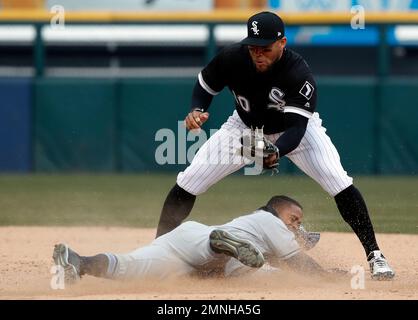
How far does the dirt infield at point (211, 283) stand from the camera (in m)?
5.12

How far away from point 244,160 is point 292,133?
0.40m

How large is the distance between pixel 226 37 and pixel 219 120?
1844 mm

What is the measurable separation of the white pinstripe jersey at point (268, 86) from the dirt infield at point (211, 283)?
0.93 m

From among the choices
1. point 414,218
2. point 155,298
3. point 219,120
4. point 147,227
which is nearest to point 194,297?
point 155,298

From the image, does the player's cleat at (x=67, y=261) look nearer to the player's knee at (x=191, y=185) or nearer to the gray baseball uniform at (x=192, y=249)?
the gray baseball uniform at (x=192, y=249)

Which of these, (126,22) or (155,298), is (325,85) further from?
(155,298)

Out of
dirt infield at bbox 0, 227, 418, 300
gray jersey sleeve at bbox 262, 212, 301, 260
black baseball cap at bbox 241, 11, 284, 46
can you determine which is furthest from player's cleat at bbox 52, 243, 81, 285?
black baseball cap at bbox 241, 11, 284, 46

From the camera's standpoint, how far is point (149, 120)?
13406 mm

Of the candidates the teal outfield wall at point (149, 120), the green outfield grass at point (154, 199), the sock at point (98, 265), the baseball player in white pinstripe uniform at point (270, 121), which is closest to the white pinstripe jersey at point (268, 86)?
the baseball player in white pinstripe uniform at point (270, 121)

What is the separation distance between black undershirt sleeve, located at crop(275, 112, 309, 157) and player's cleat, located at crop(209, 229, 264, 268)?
2.60 feet

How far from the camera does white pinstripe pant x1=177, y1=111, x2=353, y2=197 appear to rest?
5.93 metres

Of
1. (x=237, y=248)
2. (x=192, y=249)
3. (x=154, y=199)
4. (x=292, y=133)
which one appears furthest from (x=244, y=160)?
(x=154, y=199)

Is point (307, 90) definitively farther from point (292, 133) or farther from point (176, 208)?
point (176, 208)

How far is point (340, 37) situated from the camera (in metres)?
15.3
